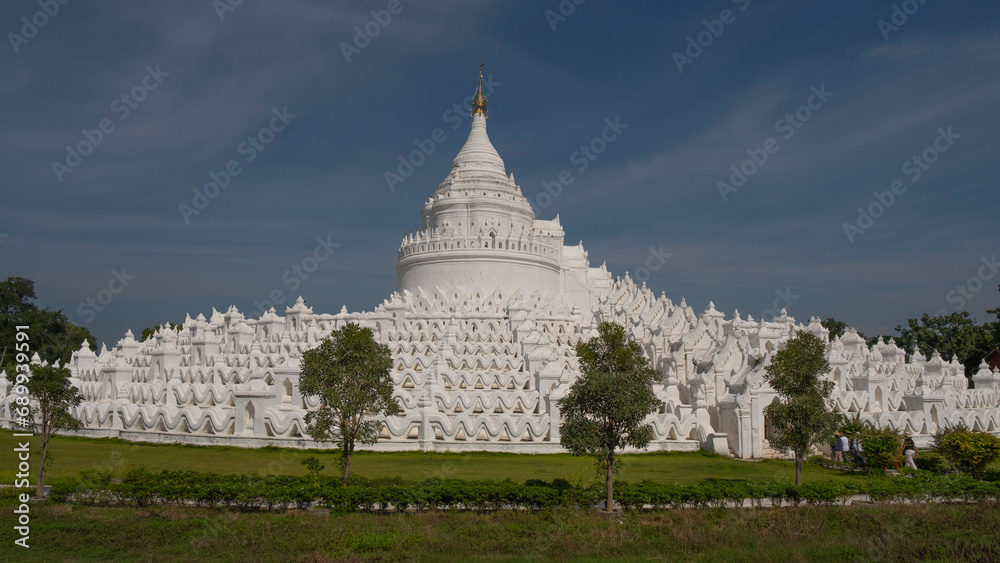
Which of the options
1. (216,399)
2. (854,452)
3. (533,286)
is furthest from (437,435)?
(533,286)

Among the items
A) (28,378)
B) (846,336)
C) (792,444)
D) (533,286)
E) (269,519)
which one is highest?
(533,286)

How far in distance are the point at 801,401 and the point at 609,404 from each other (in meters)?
6.10

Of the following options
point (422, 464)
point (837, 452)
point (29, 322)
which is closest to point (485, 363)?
point (422, 464)

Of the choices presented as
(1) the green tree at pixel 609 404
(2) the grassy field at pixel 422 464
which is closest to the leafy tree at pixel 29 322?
(2) the grassy field at pixel 422 464

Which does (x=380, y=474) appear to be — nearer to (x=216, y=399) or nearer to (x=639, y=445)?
(x=639, y=445)

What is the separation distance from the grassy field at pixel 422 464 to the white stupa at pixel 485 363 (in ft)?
3.77

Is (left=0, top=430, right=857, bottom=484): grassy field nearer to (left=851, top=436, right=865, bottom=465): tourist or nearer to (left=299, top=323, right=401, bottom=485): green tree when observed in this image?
(left=851, top=436, right=865, bottom=465): tourist

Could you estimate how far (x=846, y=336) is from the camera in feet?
144

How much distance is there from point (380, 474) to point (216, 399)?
41.7 ft

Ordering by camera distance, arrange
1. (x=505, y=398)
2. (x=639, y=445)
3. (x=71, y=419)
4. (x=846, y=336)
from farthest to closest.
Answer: (x=846, y=336), (x=505, y=398), (x=71, y=419), (x=639, y=445)

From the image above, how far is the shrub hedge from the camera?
16391 mm

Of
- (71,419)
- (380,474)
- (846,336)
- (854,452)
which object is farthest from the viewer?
(846,336)

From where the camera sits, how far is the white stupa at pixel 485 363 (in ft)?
87.2

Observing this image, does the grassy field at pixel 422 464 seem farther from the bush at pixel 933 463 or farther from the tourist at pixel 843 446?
the bush at pixel 933 463
